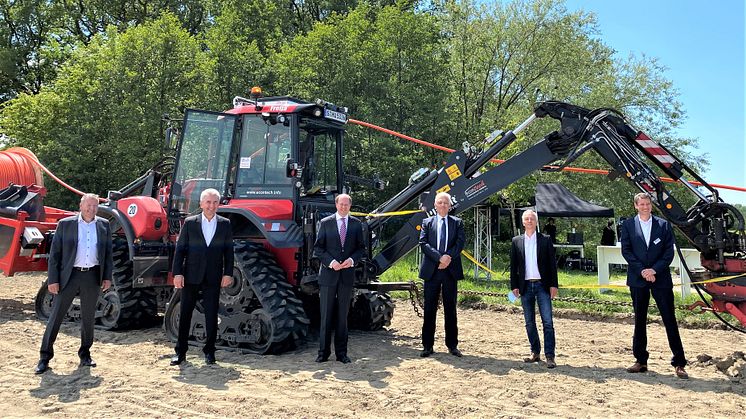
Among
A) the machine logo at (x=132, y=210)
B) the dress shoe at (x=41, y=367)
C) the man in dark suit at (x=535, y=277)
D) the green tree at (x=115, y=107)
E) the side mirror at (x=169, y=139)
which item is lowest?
the dress shoe at (x=41, y=367)

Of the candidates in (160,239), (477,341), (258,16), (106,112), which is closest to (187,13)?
(258,16)

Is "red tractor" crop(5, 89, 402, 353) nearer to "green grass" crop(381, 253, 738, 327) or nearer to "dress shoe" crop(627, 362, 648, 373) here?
"dress shoe" crop(627, 362, 648, 373)

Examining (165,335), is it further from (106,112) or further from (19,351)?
(106,112)

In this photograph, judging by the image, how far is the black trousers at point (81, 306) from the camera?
20.6 feet

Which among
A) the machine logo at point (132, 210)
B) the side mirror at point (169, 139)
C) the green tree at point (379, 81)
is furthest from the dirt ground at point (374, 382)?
the green tree at point (379, 81)

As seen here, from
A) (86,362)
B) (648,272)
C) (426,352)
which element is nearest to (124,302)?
(86,362)

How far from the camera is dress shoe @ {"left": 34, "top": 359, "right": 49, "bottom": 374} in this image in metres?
6.11

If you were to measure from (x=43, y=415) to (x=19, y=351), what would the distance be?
279cm

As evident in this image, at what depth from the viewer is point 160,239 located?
8477mm

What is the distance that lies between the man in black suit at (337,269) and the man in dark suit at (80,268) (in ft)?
7.25

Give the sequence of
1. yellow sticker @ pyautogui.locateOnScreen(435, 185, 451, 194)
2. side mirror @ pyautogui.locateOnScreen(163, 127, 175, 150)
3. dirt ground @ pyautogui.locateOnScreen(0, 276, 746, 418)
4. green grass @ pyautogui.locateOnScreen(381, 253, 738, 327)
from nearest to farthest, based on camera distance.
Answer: dirt ground @ pyautogui.locateOnScreen(0, 276, 746, 418), yellow sticker @ pyautogui.locateOnScreen(435, 185, 451, 194), side mirror @ pyautogui.locateOnScreen(163, 127, 175, 150), green grass @ pyautogui.locateOnScreen(381, 253, 738, 327)

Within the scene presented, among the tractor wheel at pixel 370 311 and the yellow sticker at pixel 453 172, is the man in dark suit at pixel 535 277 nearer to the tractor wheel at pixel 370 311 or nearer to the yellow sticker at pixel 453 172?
the yellow sticker at pixel 453 172

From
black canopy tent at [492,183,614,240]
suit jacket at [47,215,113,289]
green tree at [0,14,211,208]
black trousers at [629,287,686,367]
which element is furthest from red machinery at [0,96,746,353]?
green tree at [0,14,211,208]

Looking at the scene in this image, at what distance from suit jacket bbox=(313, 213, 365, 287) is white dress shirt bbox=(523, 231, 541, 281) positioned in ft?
5.89
